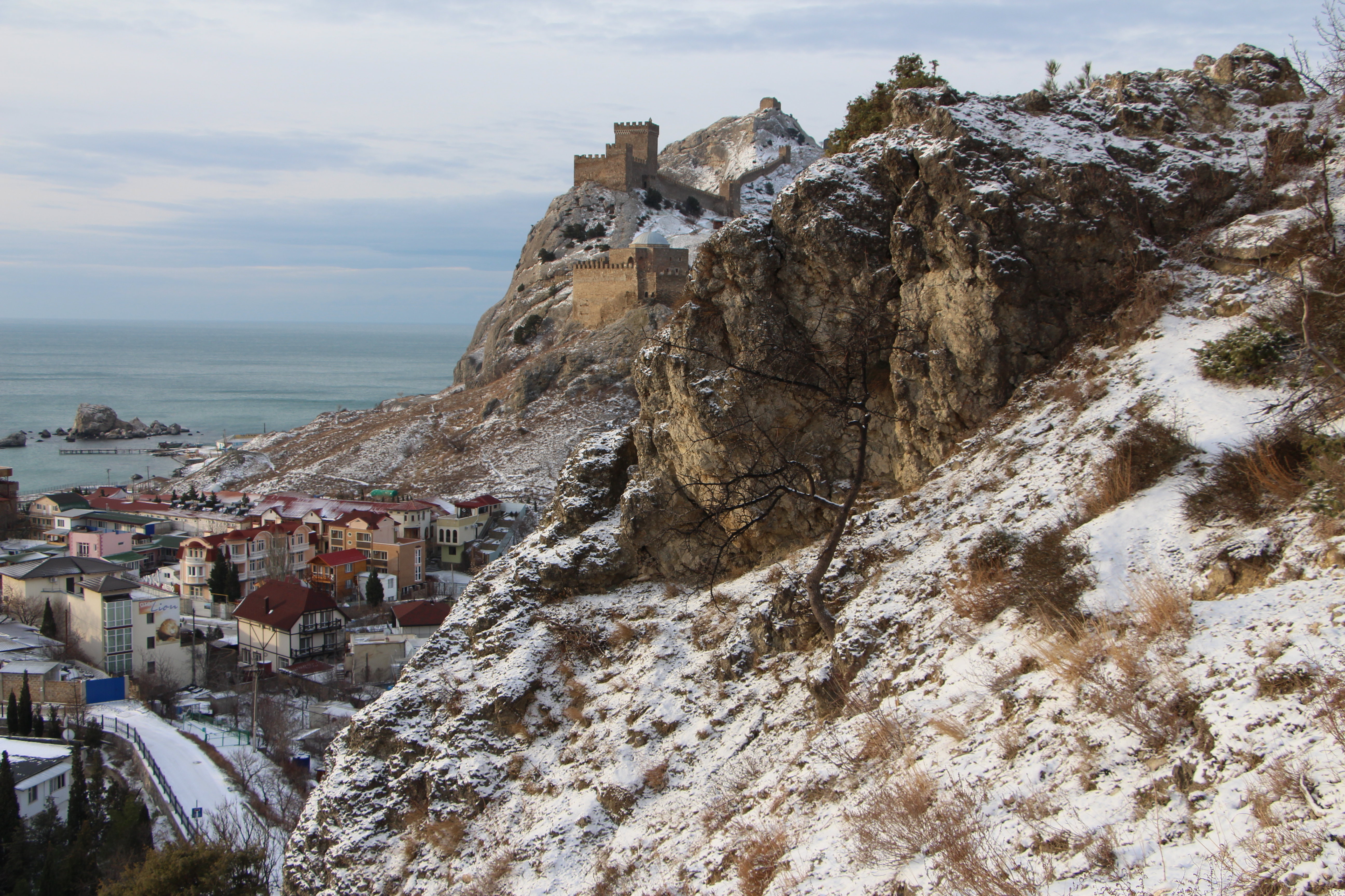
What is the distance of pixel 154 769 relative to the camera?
1024 inches

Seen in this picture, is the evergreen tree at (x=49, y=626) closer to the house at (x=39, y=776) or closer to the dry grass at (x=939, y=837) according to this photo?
the house at (x=39, y=776)

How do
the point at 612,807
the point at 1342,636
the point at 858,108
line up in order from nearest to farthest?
1. the point at 1342,636
2. the point at 612,807
3. the point at 858,108

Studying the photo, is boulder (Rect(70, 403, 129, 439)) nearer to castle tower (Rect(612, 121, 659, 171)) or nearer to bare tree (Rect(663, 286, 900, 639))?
castle tower (Rect(612, 121, 659, 171))

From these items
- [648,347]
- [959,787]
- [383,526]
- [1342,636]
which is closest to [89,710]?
[383,526]

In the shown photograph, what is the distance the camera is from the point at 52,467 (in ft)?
284

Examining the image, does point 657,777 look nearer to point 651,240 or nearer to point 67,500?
point 651,240

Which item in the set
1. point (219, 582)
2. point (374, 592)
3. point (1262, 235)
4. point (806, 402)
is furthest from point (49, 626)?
point (1262, 235)

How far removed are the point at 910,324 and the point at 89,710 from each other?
107 ft

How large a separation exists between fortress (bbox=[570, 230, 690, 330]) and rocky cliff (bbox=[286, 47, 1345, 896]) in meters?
46.2

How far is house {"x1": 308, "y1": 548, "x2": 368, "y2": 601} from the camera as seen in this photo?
4519 cm

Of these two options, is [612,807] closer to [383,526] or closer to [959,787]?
[959,787]

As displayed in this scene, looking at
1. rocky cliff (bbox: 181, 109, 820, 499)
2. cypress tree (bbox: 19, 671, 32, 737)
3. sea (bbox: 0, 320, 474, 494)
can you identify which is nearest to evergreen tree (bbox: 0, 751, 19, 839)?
Result: cypress tree (bbox: 19, 671, 32, 737)

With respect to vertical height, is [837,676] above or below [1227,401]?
below

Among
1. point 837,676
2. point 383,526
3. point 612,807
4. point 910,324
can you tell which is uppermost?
point 910,324
